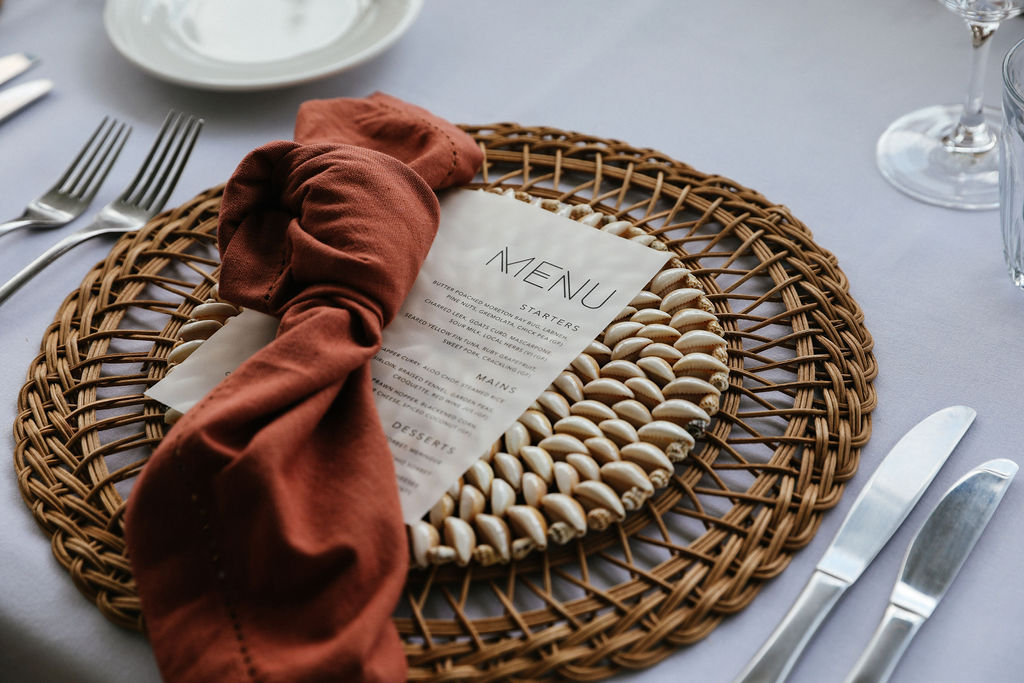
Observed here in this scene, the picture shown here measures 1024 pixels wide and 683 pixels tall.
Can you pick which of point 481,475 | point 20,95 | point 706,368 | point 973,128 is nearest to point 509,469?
point 481,475

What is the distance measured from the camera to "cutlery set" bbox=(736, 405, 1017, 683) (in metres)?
0.37

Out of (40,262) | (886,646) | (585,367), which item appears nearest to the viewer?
(886,646)

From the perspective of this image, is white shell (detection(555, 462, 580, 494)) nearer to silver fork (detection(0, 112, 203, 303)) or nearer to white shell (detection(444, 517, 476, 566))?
white shell (detection(444, 517, 476, 566))

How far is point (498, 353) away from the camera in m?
0.48

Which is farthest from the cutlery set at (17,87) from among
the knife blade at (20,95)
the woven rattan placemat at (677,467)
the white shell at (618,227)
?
the white shell at (618,227)

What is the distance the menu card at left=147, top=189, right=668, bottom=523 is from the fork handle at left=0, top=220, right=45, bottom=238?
23 cm

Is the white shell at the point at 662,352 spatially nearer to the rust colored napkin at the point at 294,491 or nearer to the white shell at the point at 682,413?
the white shell at the point at 682,413

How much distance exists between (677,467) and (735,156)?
1.01 feet

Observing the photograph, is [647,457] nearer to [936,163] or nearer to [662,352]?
[662,352]

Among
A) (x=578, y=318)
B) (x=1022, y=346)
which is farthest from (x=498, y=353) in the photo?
(x=1022, y=346)

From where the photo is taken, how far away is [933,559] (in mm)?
399

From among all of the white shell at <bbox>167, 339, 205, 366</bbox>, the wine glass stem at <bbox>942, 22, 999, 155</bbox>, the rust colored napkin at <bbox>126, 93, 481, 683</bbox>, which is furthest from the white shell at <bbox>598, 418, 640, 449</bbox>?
the wine glass stem at <bbox>942, 22, 999, 155</bbox>

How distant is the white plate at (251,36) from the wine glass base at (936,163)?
40 centimetres

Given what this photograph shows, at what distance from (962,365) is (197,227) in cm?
48
